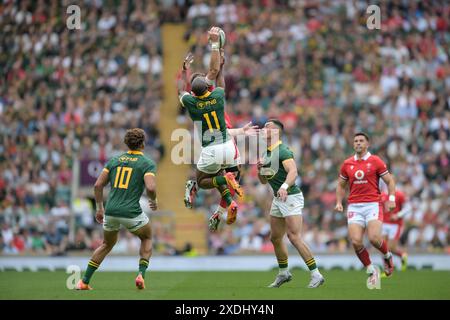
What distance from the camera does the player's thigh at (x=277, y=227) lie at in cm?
1619

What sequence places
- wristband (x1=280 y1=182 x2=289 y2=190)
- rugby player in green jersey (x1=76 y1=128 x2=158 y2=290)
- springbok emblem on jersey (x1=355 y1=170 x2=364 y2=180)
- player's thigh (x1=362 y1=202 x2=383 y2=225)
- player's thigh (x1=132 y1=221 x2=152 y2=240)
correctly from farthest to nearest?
springbok emblem on jersey (x1=355 y1=170 x2=364 y2=180) → player's thigh (x1=362 y1=202 x2=383 y2=225) → wristband (x1=280 y1=182 x2=289 y2=190) → player's thigh (x1=132 y1=221 x2=152 y2=240) → rugby player in green jersey (x1=76 y1=128 x2=158 y2=290)

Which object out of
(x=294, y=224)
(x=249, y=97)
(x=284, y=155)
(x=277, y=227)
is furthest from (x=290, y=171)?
(x=249, y=97)

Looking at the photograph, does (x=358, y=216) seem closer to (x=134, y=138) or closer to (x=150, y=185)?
(x=150, y=185)

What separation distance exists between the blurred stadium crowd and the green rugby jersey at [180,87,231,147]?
31.0 ft

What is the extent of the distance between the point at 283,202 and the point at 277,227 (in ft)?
1.68

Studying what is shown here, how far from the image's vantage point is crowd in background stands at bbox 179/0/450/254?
2561 centimetres

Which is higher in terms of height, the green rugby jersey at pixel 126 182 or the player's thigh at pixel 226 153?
the player's thigh at pixel 226 153

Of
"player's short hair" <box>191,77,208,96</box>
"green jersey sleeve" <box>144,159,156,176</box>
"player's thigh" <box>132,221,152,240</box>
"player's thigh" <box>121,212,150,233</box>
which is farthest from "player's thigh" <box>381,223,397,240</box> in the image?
"green jersey sleeve" <box>144,159,156,176</box>

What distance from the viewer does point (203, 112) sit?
15.6 meters

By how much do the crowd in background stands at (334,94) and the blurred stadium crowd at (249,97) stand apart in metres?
0.05

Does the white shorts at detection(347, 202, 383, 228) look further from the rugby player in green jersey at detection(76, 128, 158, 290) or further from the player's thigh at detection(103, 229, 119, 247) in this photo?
the player's thigh at detection(103, 229, 119, 247)

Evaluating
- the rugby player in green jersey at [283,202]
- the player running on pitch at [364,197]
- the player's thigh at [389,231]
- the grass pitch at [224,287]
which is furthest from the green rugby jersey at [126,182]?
the player's thigh at [389,231]

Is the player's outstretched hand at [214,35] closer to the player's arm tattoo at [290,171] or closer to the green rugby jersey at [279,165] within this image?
the green rugby jersey at [279,165]

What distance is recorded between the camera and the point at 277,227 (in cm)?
1619
